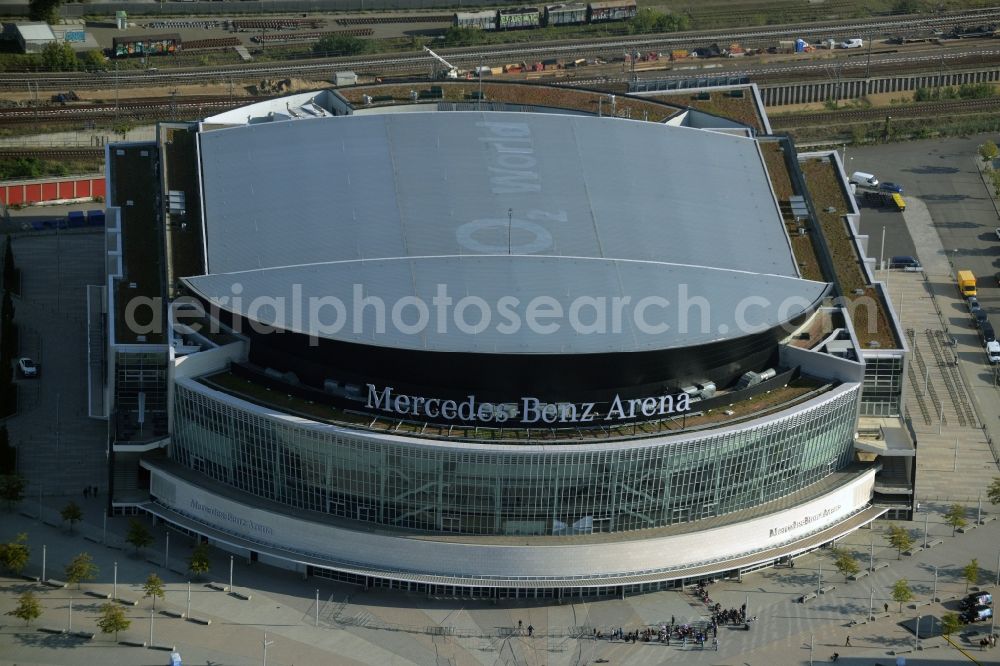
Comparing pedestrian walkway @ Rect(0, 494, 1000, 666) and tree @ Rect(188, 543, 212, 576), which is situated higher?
tree @ Rect(188, 543, 212, 576)

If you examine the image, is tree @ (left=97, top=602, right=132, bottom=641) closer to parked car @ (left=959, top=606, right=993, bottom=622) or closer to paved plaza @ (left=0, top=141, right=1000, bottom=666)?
paved plaza @ (left=0, top=141, right=1000, bottom=666)

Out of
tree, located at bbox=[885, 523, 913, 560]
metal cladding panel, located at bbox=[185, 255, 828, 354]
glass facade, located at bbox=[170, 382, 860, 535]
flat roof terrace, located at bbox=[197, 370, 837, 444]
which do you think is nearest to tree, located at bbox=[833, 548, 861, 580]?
tree, located at bbox=[885, 523, 913, 560]

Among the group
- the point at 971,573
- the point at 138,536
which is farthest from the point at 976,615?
the point at 138,536

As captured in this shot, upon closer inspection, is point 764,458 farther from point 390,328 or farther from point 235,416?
point 235,416

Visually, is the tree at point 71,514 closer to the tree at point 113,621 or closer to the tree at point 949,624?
the tree at point 113,621

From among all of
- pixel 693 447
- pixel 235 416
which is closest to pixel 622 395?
pixel 693 447

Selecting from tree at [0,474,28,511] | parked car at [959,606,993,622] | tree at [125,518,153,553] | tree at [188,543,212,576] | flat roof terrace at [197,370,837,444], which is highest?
flat roof terrace at [197,370,837,444]
